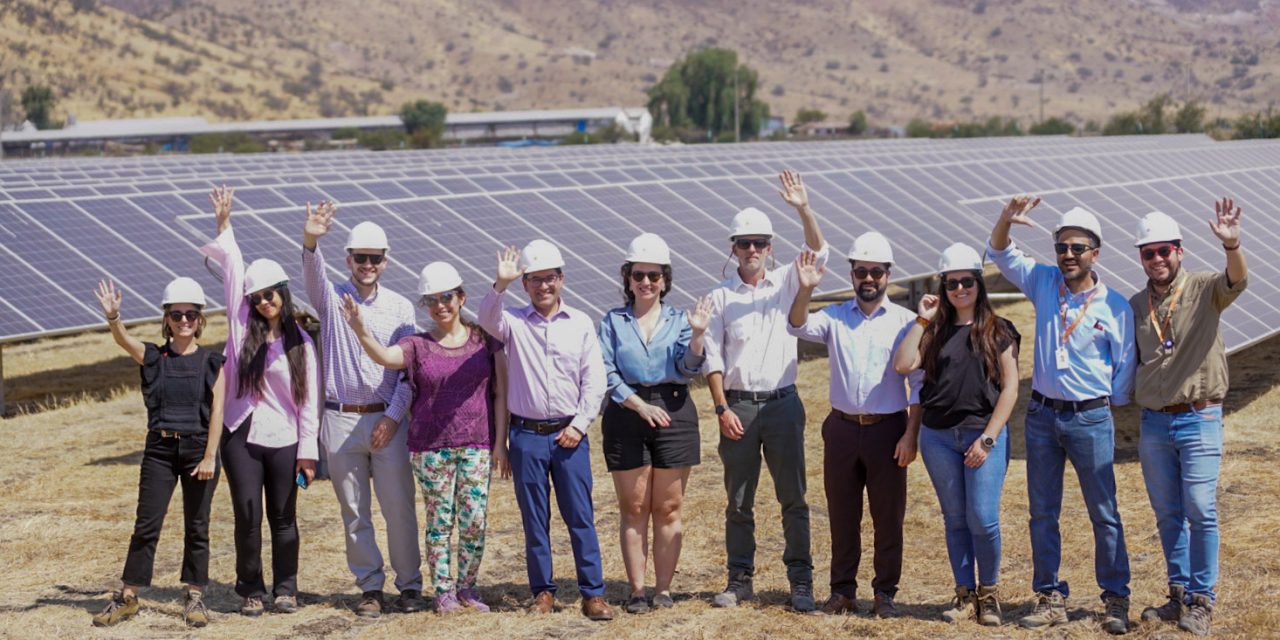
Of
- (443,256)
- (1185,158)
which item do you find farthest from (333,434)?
(1185,158)

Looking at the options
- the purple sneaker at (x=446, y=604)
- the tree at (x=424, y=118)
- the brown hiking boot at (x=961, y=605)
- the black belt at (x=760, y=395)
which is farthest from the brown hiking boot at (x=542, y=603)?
the tree at (x=424, y=118)

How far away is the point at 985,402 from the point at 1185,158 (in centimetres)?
3187

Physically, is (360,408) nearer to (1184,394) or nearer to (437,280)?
(437,280)

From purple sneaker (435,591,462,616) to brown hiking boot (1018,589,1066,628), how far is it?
332 cm

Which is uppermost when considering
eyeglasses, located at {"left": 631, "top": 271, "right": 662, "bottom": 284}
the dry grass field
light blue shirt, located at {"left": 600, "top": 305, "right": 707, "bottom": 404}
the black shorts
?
eyeglasses, located at {"left": 631, "top": 271, "right": 662, "bottom": 284}

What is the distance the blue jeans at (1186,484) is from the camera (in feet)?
27.7

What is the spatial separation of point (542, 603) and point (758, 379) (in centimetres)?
187

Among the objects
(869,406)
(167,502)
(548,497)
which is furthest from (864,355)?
(167,502)

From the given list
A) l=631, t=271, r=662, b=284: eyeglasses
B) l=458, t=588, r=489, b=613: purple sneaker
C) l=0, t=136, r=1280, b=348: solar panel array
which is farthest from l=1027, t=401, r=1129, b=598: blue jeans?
l=0, t=136, r=1280, b=348: solar panel array

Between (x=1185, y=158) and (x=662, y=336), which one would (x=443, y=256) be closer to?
(x=662, y=336)

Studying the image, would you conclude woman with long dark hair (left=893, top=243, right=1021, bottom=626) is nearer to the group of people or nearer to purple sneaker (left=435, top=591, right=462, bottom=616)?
the group of people

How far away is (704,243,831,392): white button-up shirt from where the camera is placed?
9125mm

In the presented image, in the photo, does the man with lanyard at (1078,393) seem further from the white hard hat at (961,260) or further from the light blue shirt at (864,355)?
the light blue shirt at (864,355)

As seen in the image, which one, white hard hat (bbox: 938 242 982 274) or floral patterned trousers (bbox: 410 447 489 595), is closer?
white hard hat (bbox: 938 242 982 274)
